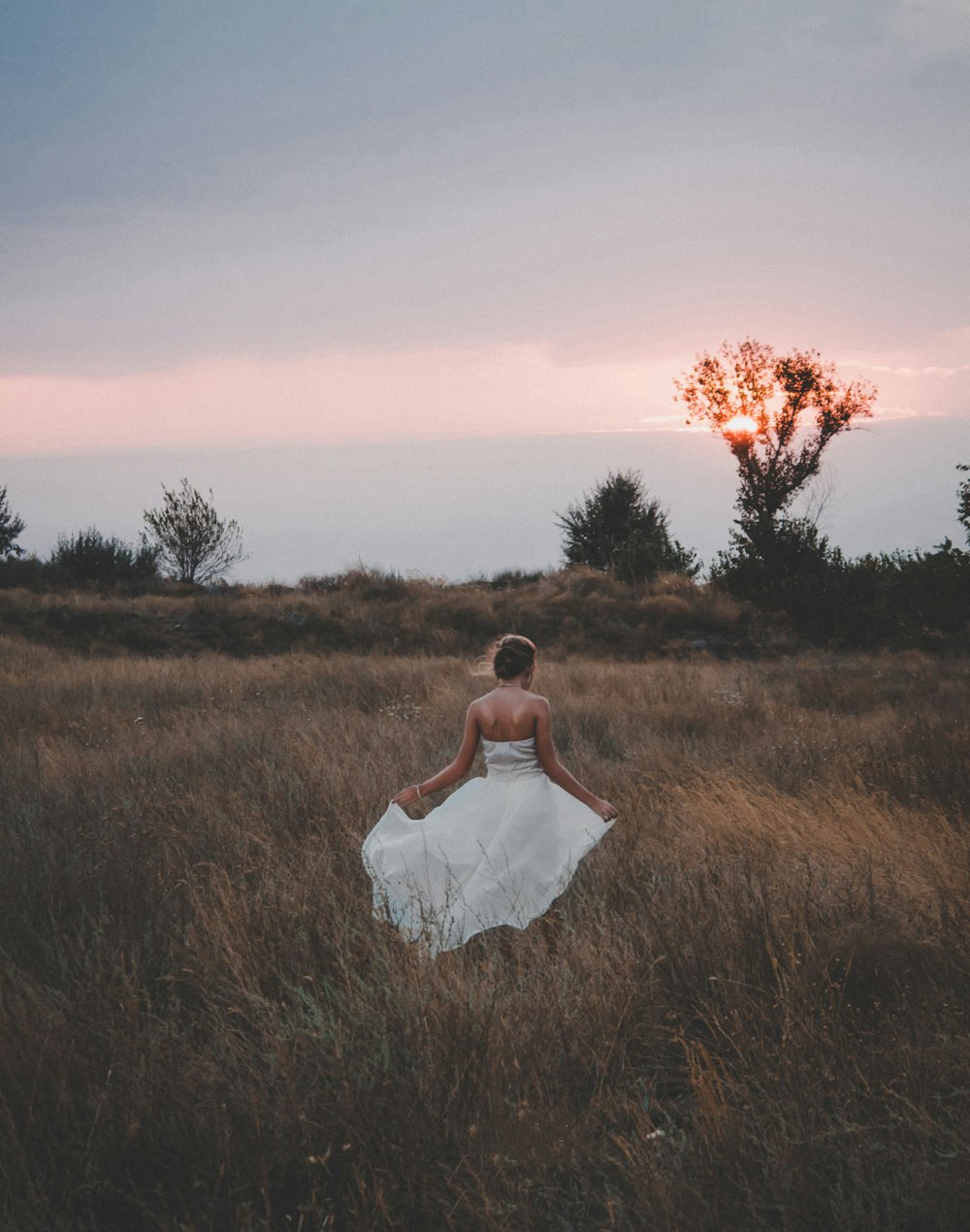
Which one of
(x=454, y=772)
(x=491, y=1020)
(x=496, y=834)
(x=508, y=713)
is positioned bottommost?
(x=491, y=1020)

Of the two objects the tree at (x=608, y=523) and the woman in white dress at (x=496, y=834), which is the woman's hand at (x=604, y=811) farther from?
the tree at (x=608, y=523)

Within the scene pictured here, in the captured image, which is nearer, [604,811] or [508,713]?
[604,811]

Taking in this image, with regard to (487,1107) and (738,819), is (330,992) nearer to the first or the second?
(487,1107)

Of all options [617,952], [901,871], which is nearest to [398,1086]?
[617,952]

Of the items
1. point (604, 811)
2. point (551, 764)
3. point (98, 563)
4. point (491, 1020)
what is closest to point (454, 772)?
point (551, 764)

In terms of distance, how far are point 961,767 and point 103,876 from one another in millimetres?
6150

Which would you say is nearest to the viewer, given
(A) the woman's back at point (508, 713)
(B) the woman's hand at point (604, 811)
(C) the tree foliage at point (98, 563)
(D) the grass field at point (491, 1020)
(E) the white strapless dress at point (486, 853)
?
(D) the grass field at point (491, 1020)

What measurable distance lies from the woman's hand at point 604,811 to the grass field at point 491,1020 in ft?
1.31

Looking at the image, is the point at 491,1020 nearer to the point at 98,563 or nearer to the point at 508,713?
the point at 508,713

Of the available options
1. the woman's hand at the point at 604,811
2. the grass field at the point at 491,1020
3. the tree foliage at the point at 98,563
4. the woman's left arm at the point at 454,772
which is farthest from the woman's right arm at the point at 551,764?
the tree foliage at the point at 98,563

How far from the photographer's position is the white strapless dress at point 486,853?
3.89 m

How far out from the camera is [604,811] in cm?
425

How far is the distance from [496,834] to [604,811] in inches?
22.4

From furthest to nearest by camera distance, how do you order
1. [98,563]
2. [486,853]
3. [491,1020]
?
1. [98,563]
2. [486,853]
3. [491,1020]
